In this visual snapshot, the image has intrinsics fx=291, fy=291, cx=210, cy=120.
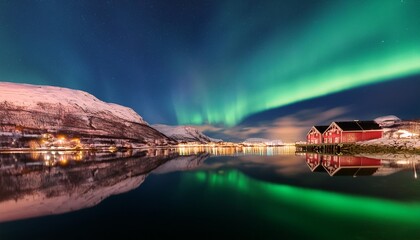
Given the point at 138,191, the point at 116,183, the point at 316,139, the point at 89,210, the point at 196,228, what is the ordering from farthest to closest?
the point at 316,139
the point at 116,183
the point at 138,191
the point at 89,210
the point at 196,228

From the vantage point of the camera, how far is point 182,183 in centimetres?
2727

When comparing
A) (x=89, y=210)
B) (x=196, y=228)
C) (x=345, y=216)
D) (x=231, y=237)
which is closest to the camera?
(x=231, y=237)

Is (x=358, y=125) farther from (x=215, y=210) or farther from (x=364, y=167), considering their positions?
(x=215, y=210)

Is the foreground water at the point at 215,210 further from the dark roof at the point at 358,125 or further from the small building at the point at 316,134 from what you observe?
A: the small building at the point at 316,134

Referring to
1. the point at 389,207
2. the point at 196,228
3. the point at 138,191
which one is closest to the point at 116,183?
the point at 138,191

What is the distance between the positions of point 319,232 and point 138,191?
14.8m

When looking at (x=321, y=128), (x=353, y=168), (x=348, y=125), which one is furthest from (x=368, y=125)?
(x=353, y=168)

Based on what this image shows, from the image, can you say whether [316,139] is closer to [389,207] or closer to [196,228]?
[389,207]

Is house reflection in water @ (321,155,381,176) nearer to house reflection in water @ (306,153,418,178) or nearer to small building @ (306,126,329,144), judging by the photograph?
house reflection in water @ (306,153,418,178)

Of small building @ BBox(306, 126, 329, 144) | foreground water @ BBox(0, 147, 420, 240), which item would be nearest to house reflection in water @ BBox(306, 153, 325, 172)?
foreground water @ BBox(0, 147, 420, 240)

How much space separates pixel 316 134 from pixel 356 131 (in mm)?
21089

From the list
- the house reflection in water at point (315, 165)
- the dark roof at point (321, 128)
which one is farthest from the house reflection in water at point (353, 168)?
the dark roof at point (321, 128)

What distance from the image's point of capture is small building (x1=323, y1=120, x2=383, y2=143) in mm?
94875

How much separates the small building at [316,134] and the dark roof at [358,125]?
547 inches
